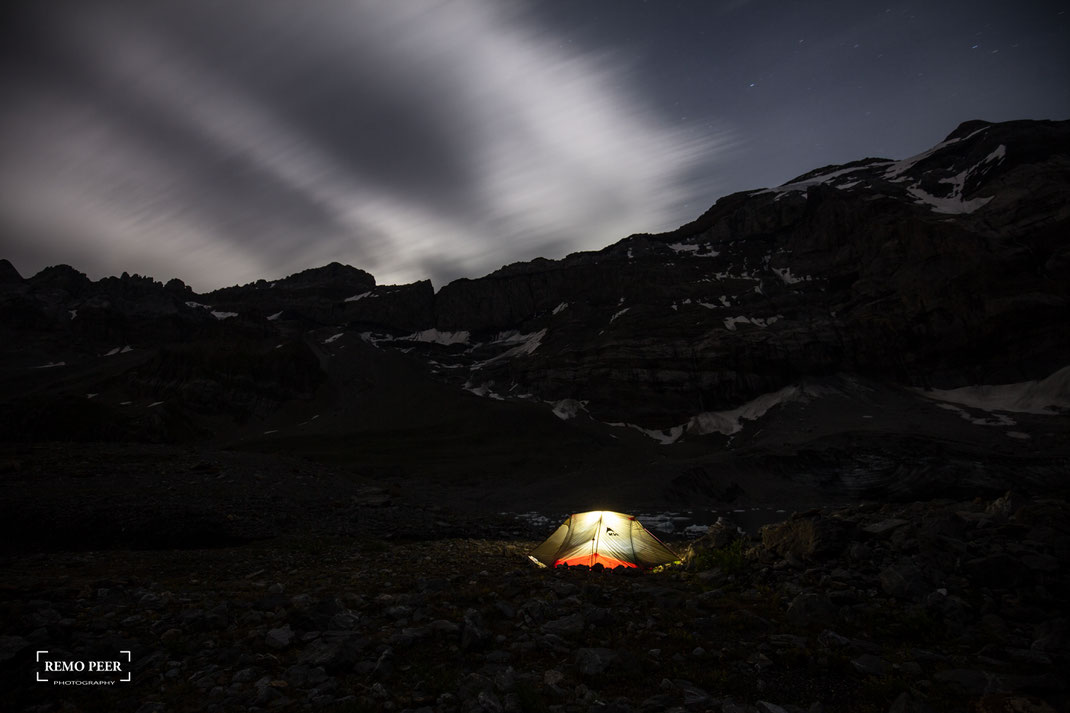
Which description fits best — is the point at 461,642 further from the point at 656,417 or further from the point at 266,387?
the point at 266,387

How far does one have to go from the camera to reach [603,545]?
17.8 meters

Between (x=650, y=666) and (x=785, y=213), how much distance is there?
625 ft

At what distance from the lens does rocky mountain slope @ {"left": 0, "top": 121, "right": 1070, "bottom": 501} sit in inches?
2884

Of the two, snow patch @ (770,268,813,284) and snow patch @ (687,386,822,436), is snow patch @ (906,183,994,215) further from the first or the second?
snow patch @ (687,386,822,436)

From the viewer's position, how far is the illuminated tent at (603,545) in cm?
1744

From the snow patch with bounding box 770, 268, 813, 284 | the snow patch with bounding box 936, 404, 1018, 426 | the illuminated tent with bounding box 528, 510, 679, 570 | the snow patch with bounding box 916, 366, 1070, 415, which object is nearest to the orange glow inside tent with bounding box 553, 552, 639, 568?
the illuminated tent with bounding box 528, 510, 679, 570

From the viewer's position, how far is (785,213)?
553ft

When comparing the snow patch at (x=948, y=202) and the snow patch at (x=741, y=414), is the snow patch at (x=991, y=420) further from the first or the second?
the snow patch at (x=948, y=202)

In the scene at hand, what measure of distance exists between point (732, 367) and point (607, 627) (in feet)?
407

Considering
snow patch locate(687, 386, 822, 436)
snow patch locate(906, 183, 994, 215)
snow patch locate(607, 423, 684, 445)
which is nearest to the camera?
snow patch locate(687, 386, 822, 436)

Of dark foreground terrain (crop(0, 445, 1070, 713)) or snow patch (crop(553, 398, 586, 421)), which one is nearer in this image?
dark foreground terrain (crop(0, 445, 1070, 713))

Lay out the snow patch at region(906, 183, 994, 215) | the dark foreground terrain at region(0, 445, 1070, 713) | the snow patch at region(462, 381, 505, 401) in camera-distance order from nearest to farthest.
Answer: the dark foreground terrain at region(0, 445, 1070, 713) → the snow patch at region(906, 183, 994, 215) → the snow patch at region(462, 381, 505, 401)

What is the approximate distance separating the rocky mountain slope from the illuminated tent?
46716mm

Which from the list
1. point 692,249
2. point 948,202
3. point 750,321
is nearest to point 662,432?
point 750,321
